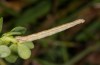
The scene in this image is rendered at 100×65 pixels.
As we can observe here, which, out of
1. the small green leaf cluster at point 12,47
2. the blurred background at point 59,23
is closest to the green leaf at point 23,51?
the small green leaf cluster at point 12,47

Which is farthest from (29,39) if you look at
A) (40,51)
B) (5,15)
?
(5,15)

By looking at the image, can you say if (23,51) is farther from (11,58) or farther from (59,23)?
(59,23)

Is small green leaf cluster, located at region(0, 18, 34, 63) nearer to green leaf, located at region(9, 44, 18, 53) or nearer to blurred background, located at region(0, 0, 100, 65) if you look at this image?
green leaf, located at region(9, 44, 18, 53)

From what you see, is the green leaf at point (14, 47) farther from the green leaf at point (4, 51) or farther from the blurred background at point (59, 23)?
the blurred background at point (59, 23)

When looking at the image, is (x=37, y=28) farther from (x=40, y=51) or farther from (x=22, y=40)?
(x=22, y=40)

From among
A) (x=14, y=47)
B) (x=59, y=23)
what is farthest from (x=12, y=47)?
(x=59, y=23)

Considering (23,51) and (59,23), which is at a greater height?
(59,23)
